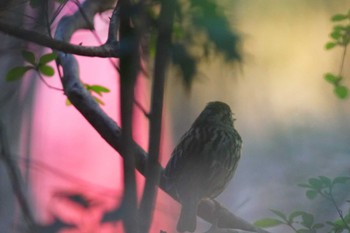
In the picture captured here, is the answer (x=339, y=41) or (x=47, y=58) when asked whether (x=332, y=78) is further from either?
(x=47, y=58)

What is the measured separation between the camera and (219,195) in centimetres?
129

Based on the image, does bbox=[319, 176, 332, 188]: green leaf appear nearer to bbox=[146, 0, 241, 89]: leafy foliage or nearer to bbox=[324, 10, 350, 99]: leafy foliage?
bbox=[324, 10, 350, 99]: leafy foliage

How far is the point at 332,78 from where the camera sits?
1.36 m

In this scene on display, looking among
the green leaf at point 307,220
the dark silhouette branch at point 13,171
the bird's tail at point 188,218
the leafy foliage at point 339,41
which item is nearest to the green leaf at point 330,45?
the leafy foliage at point 339,41

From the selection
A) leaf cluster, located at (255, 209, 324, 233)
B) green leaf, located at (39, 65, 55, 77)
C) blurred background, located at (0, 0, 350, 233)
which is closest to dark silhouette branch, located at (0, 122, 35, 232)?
blurred background, located at (0, 0, 350, 233)

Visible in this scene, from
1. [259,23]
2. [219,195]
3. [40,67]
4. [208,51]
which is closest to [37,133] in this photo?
[40,67]

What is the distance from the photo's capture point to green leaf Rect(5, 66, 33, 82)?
116cm

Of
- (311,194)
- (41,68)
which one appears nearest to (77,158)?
(41,68)

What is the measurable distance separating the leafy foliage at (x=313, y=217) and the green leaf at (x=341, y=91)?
0.60 ft

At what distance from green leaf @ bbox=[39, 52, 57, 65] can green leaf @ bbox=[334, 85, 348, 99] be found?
622 millimetres

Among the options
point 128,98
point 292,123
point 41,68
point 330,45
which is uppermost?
point 330,45

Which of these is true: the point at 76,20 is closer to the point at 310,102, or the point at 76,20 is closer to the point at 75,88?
the point at 75,88

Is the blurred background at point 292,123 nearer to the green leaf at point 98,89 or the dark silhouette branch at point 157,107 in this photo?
the green leaf at point 98,89

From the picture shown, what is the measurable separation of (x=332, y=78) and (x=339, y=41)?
0.08 meters
